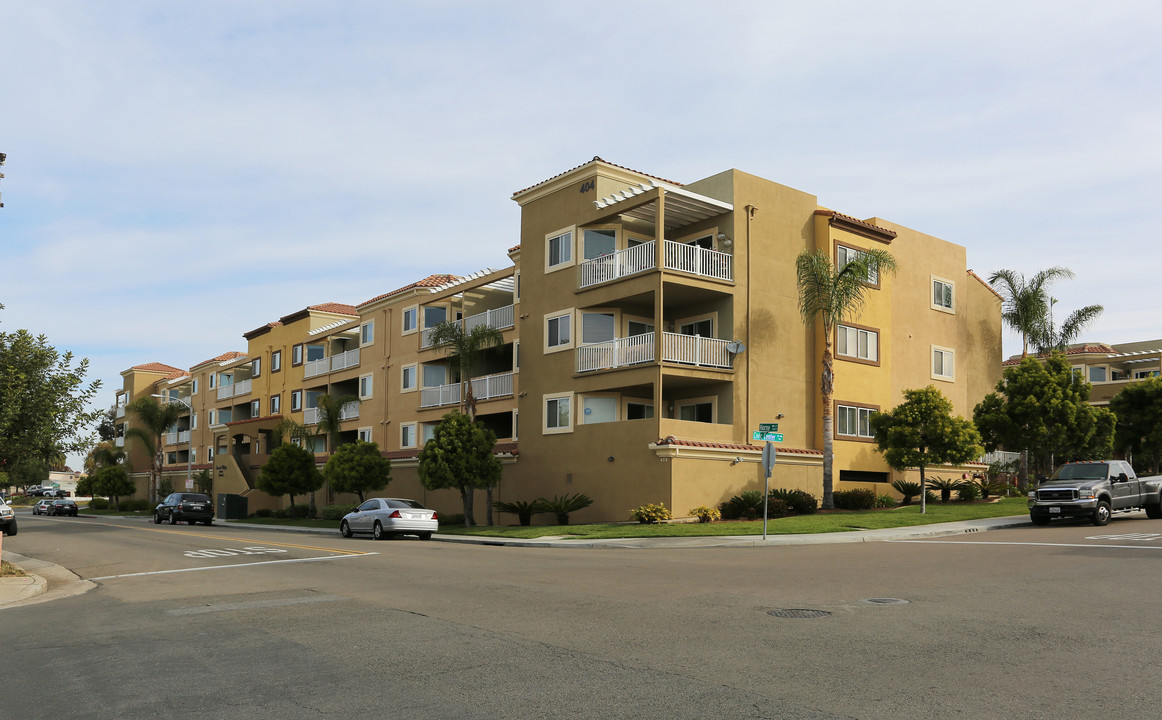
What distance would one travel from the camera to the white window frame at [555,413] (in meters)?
35.4

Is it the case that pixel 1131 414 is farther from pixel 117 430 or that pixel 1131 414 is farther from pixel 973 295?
pixel 117 430

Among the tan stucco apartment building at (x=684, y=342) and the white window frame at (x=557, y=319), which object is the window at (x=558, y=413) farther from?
the white window frame at (x=557, y=319)

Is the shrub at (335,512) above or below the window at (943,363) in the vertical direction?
below

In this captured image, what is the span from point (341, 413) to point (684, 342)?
86.5 ft

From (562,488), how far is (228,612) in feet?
75.7

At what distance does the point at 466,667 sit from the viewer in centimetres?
833

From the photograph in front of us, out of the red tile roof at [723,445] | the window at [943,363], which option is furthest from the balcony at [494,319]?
the window at [943,363]

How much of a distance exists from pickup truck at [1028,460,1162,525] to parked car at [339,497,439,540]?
18.5m

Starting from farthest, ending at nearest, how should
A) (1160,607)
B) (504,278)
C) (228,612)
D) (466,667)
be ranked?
(504,278)
(228,612)
(1160,607)
(466,667)

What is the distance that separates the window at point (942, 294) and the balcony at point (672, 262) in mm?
14099

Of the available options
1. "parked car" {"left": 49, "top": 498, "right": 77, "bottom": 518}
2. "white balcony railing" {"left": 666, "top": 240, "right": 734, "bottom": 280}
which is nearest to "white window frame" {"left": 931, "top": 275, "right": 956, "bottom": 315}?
"white balcony railing" {"left": 666, "top": 240, "right": 734, "bottom": 280}

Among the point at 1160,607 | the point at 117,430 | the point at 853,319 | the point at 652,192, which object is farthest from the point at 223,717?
the point at 117,430

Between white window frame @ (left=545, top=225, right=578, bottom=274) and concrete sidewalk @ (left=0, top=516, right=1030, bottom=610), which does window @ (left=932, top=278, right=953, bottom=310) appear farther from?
white window frame @ (left=545, top=225, right=578, bottom=274)

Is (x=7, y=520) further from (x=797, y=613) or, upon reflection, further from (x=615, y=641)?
(x=797, y=613)
